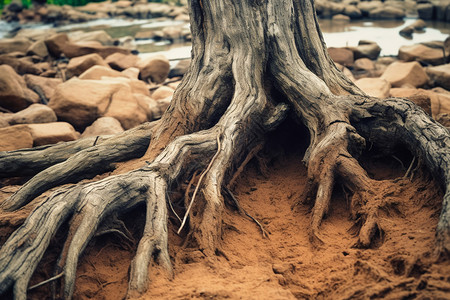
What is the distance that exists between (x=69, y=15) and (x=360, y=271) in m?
25.3

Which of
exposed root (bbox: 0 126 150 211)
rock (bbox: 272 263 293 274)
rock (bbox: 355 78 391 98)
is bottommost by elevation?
rock (bbox: 355 78 391 98)

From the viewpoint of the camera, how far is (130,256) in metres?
2.94

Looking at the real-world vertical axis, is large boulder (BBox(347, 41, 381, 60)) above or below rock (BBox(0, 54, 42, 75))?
below

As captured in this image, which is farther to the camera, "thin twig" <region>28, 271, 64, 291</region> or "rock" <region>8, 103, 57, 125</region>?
"rock" <region>8, 103, 57, 125</region>

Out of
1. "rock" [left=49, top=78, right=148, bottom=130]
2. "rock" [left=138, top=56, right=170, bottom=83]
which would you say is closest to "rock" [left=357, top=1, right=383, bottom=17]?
"rock" [left=138, top=56, right=170, bottom=83]

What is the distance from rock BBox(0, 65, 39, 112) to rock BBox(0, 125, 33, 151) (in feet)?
6.73

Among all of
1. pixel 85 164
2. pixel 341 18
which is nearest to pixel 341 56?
pixel 85 164

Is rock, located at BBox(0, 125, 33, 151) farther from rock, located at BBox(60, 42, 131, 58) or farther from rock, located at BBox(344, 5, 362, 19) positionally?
rock, located at BBox(344, 5, 362, 19)

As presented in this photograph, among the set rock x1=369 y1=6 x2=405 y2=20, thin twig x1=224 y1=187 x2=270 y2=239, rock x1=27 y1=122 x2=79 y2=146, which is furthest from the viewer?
rock x1=369 y1=6 x2=405 y2=20

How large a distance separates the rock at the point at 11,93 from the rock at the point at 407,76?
620 cm

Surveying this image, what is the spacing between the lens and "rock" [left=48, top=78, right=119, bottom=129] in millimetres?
6219

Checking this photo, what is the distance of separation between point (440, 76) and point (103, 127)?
19.6ft

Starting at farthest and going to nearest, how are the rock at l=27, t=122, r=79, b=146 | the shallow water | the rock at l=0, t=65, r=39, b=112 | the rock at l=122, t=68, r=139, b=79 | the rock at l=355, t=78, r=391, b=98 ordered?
the shallow water < the rock at l=122, t=68, r=139, b=79 < the rock at l=0, t=65, r=39, b=112 < the rock at l=355, t=78, r=391, b=98 < the rock at l=27, t=122, r=79, b=146

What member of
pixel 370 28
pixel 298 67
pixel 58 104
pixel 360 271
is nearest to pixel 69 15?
pixel 370 28
